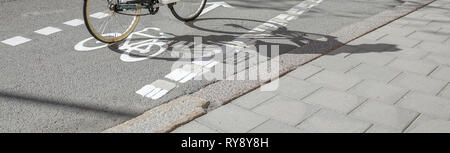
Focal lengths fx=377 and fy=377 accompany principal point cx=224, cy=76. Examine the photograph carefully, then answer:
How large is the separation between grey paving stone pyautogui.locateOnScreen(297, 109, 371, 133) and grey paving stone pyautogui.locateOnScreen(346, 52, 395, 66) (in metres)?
1.48

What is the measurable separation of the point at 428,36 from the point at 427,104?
234cm

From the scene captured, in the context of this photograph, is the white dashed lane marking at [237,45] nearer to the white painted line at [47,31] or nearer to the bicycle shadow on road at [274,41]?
the bicycle shadow on road at [274,41]

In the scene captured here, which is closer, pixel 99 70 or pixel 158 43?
pixel 99 70

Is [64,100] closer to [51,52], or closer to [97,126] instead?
[97,126]

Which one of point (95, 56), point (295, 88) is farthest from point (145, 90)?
point (295, 88)

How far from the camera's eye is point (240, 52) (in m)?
4.95

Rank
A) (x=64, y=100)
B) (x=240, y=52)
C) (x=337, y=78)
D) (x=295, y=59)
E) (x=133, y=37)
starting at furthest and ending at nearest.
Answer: (x=133, y=37) → (x=240, y=52) → (x=295, y=59) → (x=337, y=78) → (x=64, y=100)

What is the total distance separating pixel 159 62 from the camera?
4.60 m

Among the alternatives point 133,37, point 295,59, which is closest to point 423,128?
point 295,59

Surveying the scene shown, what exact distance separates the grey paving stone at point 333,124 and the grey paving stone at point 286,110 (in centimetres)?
8

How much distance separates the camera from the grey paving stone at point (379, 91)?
12.0 ft
